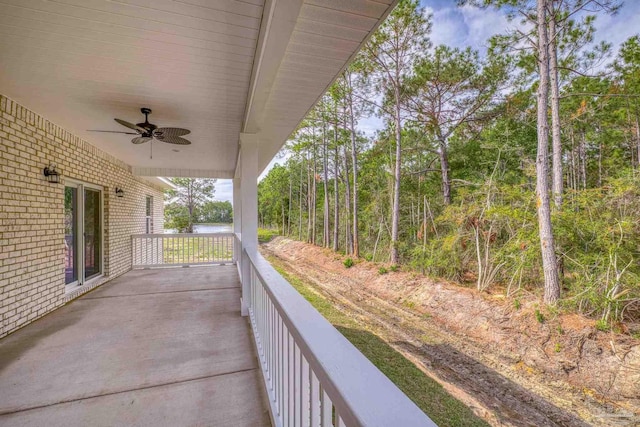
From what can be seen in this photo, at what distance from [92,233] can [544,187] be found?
8.22 metres

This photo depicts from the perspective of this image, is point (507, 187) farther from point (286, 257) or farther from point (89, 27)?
point (286, 257)

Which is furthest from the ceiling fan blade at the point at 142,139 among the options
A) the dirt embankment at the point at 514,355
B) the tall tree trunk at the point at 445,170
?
the tall tree trunk at the point at 445,170

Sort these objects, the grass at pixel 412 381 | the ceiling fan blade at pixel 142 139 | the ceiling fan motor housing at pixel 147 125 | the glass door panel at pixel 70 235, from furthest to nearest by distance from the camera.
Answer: the glass door panel at pixel 70 235
the ceiling fan blade at pixel 142 139
the ceiling fan motor housing at pixel 147 125
the grass at pixel 412 381

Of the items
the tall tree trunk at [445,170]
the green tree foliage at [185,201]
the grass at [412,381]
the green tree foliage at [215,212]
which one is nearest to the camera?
the grass at [412,381]

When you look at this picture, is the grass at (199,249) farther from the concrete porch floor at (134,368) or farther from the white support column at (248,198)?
the white support column at (248,198)

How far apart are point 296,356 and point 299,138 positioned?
12.8 m

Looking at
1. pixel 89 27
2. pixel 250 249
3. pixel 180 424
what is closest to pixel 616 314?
pixel 250 249

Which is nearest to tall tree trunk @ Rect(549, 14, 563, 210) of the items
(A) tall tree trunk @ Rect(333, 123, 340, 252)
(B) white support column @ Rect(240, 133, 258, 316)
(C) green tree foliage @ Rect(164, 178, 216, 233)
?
(B) white support column @ Rect(240, 133, 258, 316)

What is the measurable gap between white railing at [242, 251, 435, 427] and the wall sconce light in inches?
161

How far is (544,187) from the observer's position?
Answer: 15.4 ft

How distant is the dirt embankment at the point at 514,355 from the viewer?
122 inches

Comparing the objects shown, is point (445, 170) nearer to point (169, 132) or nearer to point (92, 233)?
point (169, 132)

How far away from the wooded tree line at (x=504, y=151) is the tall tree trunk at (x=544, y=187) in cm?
2

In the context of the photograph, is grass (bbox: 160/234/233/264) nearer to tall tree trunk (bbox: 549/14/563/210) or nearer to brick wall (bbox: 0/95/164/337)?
brick wall (bbox: 0/95/164/337)
